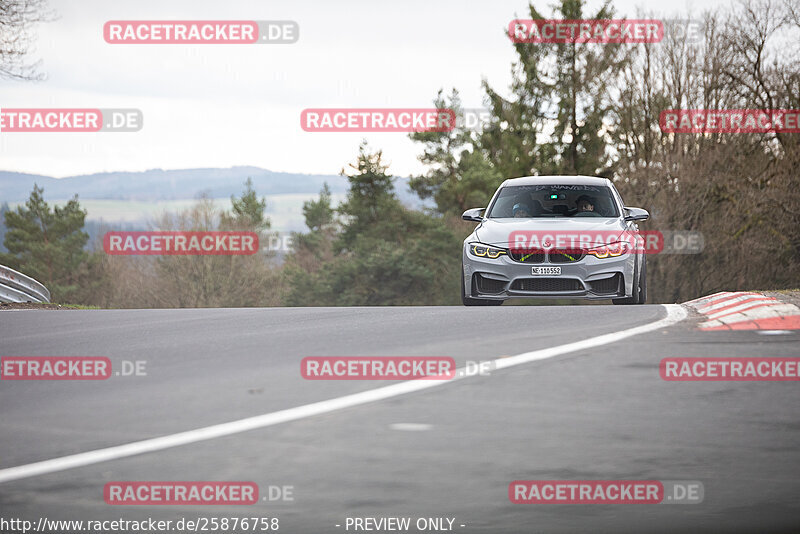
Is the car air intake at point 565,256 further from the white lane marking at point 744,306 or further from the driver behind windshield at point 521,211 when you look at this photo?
the white lane marking at point 744,306

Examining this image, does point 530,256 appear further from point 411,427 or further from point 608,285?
point 411,427

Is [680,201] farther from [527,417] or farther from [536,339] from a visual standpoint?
[527,417]

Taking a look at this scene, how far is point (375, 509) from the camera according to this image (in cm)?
518

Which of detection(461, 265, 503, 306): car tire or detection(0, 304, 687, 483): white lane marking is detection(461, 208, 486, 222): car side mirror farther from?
detection(0, 304, 687, 483): white lane marking

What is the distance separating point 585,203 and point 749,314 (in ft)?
13.6

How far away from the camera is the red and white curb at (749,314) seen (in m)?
10.0

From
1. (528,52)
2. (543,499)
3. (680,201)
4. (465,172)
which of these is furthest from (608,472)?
(465,172)

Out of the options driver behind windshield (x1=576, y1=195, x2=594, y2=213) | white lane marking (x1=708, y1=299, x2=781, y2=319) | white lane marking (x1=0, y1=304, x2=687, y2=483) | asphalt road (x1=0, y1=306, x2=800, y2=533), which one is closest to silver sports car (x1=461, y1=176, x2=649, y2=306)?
driver behind windshield (x1=576, y1=195, x2=594, y2=213)

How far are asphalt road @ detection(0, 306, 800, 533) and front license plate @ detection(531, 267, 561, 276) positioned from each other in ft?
9.70

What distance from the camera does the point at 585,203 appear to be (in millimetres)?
14289

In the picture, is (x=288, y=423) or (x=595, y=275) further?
(x=595, y=275)

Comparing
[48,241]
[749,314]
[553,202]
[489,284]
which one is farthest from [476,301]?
[48,241]

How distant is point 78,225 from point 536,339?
252ft

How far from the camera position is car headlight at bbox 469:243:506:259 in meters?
12.8
